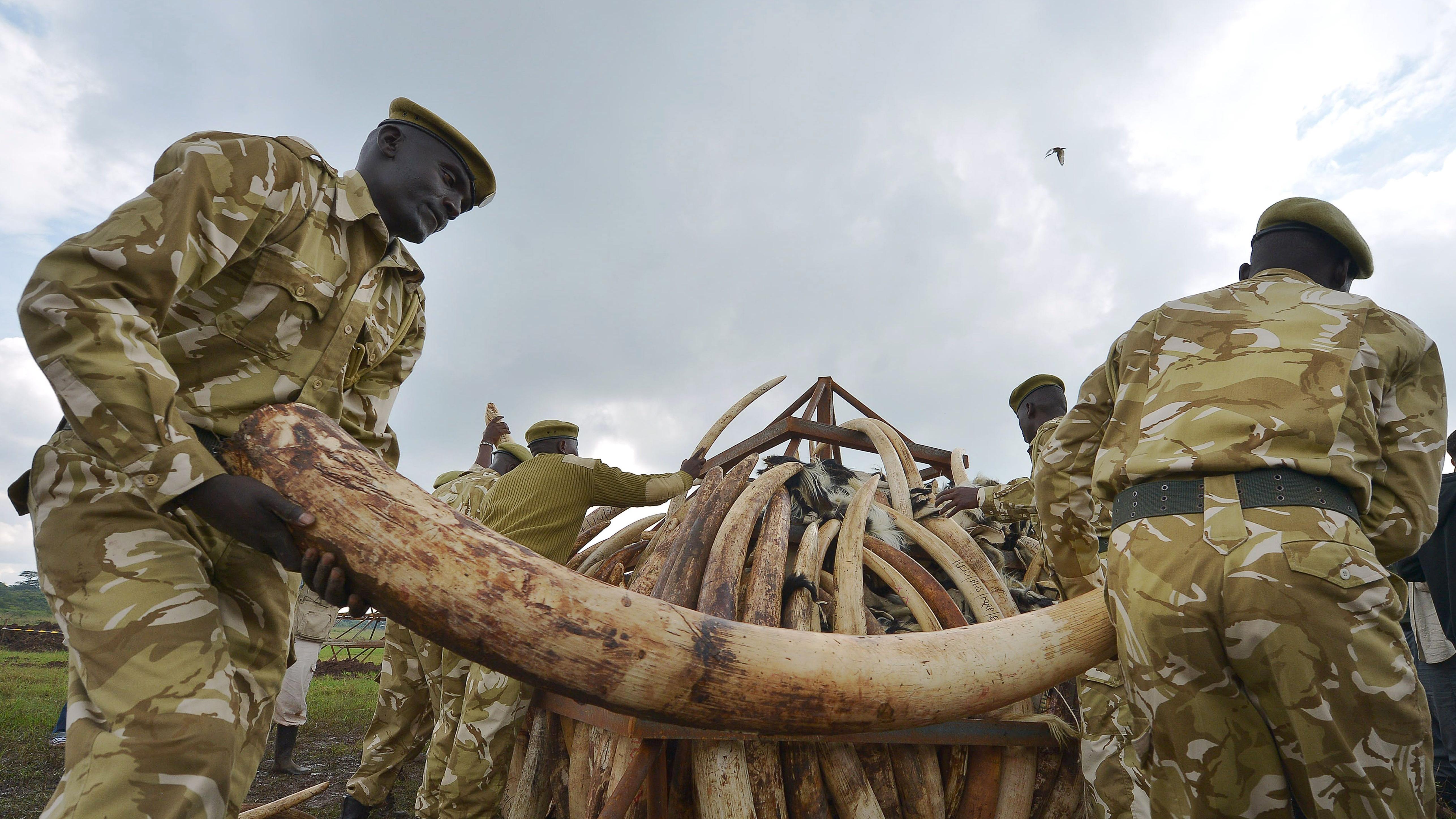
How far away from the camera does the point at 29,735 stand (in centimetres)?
595

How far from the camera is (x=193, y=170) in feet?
4.96

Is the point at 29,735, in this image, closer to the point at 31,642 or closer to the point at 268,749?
the point at 268,749

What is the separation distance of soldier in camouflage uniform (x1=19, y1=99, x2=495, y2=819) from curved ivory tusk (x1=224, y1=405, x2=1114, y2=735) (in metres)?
0.09

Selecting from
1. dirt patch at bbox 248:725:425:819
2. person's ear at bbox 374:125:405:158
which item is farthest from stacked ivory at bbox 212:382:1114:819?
dirt patch at bbox 248:725:425:819

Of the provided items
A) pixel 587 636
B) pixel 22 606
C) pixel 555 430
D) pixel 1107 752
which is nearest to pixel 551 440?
pixel 555 430

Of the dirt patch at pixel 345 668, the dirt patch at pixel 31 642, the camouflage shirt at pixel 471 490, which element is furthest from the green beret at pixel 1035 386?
the dirt patch at pixel 31 642

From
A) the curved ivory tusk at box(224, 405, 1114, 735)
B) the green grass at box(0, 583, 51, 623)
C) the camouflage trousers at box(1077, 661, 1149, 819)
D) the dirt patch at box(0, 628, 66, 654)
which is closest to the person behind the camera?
the curved ivory tusk at box(224, 405, 1114, 735)

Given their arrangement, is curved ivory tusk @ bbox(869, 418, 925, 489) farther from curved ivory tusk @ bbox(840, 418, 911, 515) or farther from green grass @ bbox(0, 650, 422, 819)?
green grass @ bbox(0, 650, 422, 819)

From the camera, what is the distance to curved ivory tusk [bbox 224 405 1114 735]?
1162 mm

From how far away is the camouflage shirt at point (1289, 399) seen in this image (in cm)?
164

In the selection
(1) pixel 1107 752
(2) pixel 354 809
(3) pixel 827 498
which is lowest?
(2) pixel 354 809

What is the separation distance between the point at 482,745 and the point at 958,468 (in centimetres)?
353

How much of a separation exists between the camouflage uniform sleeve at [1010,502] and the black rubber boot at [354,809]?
3805mm

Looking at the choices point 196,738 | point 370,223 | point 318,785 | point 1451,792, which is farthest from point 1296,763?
point 1451,792
